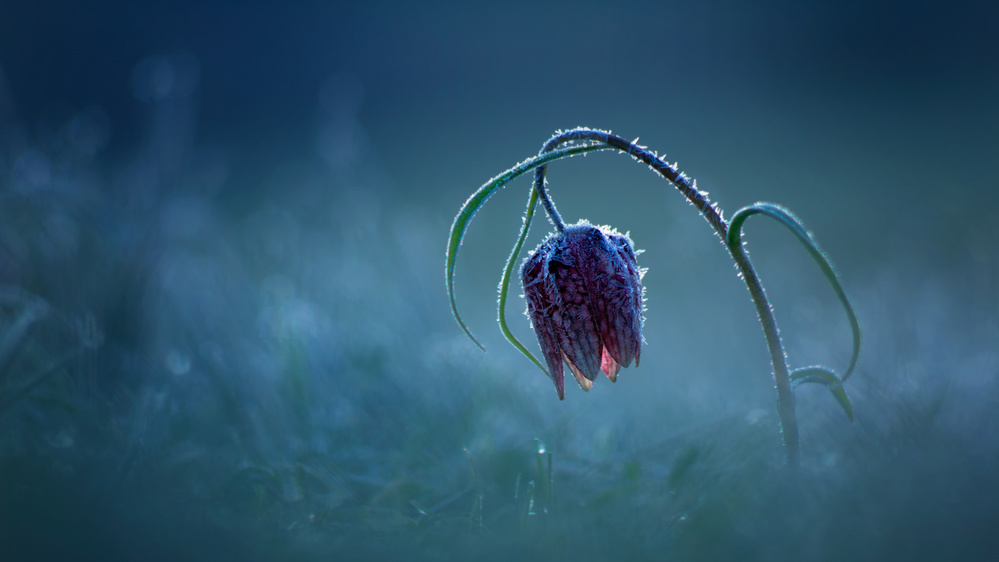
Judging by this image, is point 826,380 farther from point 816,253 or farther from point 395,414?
point 395,414

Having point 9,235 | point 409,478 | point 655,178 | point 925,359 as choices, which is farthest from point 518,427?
point 655,178

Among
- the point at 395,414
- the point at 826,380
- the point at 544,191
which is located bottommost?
the point at 826,380

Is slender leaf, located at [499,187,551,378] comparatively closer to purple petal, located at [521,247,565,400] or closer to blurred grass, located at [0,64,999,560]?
purple petal, located at [521,247,565,400]

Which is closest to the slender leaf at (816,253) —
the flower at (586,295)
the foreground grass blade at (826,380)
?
the foreground grass blade at (826,380)

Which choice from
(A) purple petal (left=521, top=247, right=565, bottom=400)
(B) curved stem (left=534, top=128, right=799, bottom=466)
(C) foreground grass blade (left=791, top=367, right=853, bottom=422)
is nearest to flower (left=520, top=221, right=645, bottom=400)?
(A) purple petal (left=521, top=247, right=565, bottom=400)

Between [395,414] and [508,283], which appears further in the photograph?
[395,414]

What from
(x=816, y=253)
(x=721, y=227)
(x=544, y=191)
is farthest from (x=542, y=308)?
(x=816, y=253)

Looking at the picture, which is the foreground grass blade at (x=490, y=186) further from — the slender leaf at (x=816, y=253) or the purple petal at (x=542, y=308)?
the slender leaf at (x=816, y=253)

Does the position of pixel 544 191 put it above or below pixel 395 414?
above
